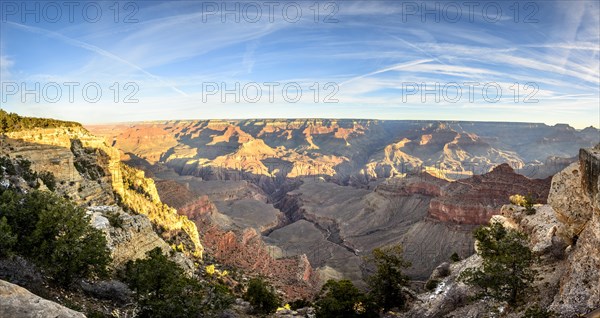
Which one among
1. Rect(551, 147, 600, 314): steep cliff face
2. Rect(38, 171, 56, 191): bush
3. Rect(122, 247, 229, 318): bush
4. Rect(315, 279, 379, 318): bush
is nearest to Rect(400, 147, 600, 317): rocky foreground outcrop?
Rect(551, 147, 600, 314): steep cliff face

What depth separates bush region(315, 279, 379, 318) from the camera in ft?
105

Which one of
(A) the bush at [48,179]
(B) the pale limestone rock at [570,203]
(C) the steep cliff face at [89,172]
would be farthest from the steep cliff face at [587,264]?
(A) the bush at [48,179]

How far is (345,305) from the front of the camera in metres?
32.2

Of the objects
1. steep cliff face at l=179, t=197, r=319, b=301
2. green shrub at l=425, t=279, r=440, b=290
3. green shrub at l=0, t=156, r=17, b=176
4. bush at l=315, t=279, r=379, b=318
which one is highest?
green shrub at l=0, t=156, r=17, b=176

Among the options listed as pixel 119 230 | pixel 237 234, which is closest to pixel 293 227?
pixel 237 234

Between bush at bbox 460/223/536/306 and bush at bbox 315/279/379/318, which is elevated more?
bush at bbox 460/223/536/306

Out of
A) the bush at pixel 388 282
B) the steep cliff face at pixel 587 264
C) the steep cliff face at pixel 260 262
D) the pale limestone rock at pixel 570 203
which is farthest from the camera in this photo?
the steep cliff face at pixel 260 262

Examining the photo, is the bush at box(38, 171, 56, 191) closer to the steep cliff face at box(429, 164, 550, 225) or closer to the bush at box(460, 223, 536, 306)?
the bush at box(460, 223, 536, 306)

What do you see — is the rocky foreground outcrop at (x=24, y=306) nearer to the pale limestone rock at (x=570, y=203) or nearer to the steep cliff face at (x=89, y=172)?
the steep cliff face at (x=89, y=172)

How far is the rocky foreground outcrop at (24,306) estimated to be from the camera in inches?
421

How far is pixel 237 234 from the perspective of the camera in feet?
267

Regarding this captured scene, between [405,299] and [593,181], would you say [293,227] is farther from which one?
[593,181]

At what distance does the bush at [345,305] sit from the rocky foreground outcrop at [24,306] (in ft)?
79.2

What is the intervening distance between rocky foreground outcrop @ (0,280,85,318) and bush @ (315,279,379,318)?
79.2 feet
